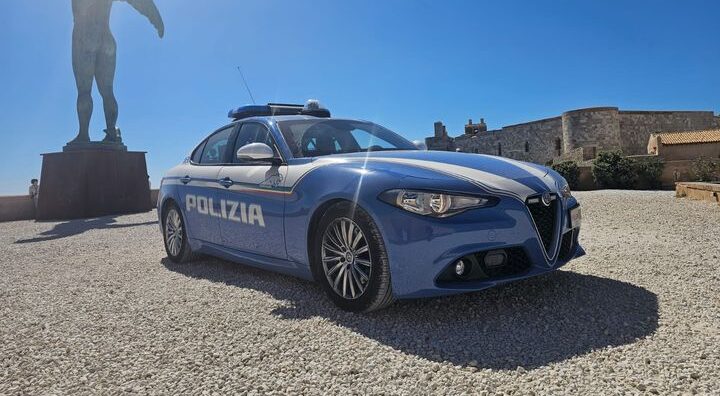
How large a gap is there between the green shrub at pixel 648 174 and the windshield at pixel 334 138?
87.8 ft

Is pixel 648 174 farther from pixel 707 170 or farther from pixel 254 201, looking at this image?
pixel 254 201

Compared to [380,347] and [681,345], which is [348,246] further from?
[681,345]

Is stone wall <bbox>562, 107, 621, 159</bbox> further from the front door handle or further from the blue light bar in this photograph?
the front door handle

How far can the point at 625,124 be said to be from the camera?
145ft

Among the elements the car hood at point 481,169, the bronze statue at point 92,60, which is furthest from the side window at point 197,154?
the bronze statue at point 92,60

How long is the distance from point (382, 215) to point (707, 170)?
90.1 feet

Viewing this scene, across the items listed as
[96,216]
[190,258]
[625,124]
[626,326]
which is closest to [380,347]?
[626,326]

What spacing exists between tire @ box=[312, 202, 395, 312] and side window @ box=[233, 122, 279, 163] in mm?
1013

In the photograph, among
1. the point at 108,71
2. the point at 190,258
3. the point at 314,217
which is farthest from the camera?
the point at 108,71

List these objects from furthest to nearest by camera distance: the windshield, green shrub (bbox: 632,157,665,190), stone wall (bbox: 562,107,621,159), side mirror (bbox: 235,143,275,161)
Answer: stone wall (bbox: 562,107,621,159) < green shrub (bbox: 632,157,665,190) < the windshield < side mirror (bbox: 235,143,275,161)

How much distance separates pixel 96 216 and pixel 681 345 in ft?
53.1

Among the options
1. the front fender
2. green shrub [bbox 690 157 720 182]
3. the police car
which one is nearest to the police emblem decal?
the police car

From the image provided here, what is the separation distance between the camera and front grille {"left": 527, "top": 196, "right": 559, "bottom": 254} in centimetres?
294

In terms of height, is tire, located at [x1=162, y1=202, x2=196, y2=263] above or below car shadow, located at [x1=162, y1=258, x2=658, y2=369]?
above
